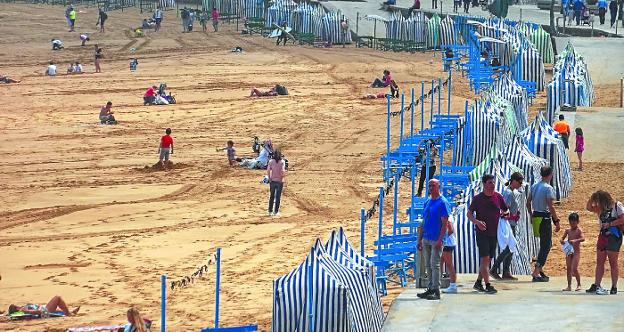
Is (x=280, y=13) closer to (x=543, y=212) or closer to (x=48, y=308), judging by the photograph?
(x=48, y=308)

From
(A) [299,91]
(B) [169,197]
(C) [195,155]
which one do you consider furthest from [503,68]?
(B) [169,197]

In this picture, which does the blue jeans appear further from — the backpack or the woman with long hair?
the backpack

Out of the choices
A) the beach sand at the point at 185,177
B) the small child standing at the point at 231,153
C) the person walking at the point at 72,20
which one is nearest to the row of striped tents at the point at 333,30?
the beach sand at the point at 185,177

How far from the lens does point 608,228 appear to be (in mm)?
14711

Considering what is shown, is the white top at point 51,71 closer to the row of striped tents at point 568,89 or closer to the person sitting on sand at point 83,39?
the person sitting on sand at point 83,39

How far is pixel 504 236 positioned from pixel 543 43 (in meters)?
32.4

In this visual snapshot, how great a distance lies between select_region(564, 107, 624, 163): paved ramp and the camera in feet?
92.3

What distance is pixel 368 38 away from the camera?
55688mm

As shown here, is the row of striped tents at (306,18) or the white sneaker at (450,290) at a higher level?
the white sneaker at (450,290)

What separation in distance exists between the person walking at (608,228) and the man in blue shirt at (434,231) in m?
1.46

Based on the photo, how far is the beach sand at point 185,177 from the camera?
750 inches

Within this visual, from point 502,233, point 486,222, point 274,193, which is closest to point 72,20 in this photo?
point 274,193

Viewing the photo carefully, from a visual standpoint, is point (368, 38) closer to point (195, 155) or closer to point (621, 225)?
point (195, 155)

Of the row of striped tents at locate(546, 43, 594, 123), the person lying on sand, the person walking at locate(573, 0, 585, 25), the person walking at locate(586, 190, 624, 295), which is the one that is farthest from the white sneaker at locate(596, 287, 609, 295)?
the person walking at locate(573, 0, 585, 25)
